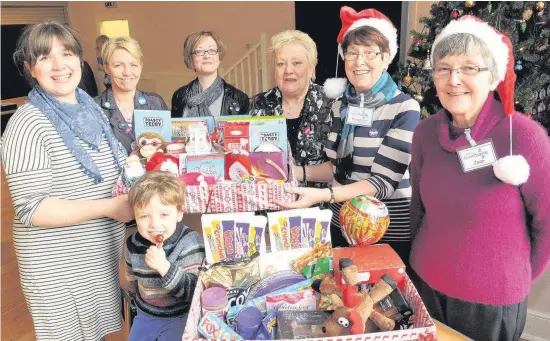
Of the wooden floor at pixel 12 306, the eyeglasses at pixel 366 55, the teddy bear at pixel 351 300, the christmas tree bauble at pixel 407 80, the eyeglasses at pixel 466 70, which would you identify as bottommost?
the wooden floor at pixel 12 306

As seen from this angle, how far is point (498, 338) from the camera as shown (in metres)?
1.45

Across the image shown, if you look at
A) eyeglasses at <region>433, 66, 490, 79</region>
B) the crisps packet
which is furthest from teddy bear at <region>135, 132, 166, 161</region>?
eyeglasses at <region>433, 66, 490, 79</region>

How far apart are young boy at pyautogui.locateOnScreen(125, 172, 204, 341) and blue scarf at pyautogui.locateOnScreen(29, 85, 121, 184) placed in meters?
0.30

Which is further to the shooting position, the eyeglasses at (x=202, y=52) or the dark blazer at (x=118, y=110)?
the eyeglasses at (x=202, y=52)

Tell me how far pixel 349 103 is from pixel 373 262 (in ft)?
2.40

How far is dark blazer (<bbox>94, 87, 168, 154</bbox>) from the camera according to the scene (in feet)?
7.41

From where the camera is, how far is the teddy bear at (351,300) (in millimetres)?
1105

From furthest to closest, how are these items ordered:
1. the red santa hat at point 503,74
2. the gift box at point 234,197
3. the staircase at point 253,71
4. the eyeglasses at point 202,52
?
1. the staircase at point 253,71
2. the eyeglasses at point 202,52
3. the gift box at point 234,197
4. the red santa hat at point 503,74

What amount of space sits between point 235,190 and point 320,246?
13.4 inches

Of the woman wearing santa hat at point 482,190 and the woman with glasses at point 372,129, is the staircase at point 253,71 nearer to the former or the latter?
the woman with glasses at point 372,129

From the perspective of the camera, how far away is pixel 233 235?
1.40 meters

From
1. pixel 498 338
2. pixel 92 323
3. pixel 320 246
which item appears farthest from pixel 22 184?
pixel 498 338

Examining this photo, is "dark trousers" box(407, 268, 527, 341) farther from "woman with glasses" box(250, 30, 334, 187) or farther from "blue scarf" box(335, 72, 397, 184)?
"woman with glasses" box(250, 30, 334, 187)

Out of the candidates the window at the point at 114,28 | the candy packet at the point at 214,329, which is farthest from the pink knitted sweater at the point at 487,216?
the window at the point at 114,28
